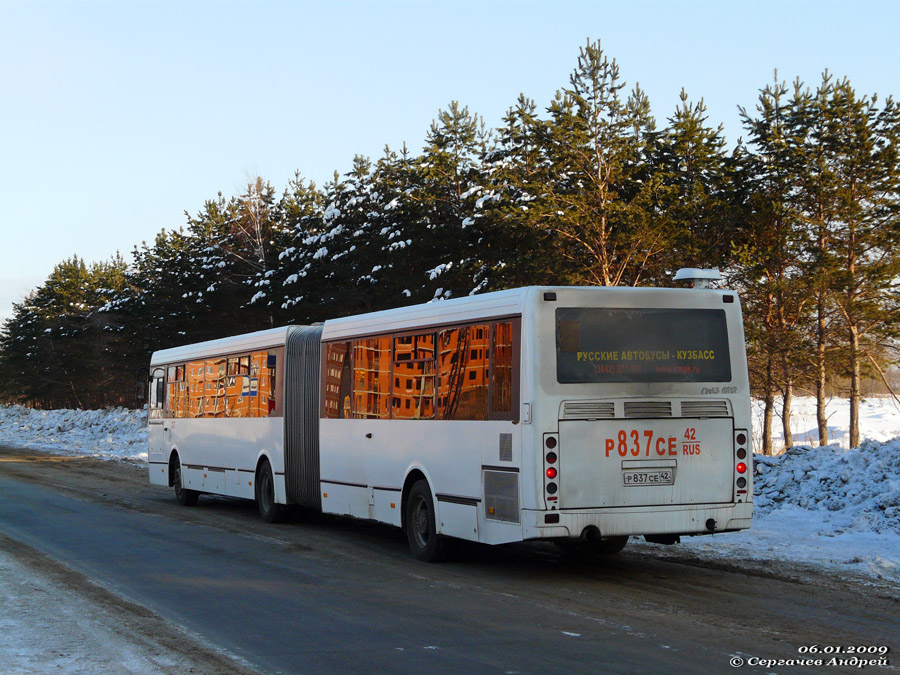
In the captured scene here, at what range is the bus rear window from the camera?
10328 millimetres

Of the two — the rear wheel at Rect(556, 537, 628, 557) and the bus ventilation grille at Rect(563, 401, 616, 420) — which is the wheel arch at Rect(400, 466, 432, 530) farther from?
the bus ventilation grille at Rect(563, 401, 616, 420)

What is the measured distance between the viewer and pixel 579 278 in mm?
A: 32656

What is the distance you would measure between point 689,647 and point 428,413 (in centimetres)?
538

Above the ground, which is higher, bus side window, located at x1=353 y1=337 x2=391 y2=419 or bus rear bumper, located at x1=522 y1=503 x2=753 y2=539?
bus side window, located at x1=353 y1=337 x2=391 y2=419

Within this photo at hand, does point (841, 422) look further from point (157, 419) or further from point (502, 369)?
point (502, 369)

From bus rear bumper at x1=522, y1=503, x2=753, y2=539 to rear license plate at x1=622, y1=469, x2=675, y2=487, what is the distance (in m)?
0.25

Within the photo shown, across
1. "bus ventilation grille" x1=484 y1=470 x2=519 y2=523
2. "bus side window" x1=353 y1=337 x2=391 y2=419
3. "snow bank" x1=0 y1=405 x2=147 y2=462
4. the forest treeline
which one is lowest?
"snow bank" x1=0 y1=405 x2=147 y2=462

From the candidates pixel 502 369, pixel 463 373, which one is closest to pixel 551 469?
pixel 502 369

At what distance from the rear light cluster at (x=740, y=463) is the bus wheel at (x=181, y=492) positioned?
1238 centimetres

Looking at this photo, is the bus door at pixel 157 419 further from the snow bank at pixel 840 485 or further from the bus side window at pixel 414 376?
the snow bank at pixel 840 485

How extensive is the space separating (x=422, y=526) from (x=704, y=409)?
362cm

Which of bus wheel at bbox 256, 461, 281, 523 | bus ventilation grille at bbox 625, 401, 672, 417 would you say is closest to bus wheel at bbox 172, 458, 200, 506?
bus wheel at bbox 256, 461, 281, 523

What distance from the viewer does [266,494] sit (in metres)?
17.0

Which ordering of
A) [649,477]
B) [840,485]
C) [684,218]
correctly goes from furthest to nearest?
[684,218] → [840,485] → [649,477]
